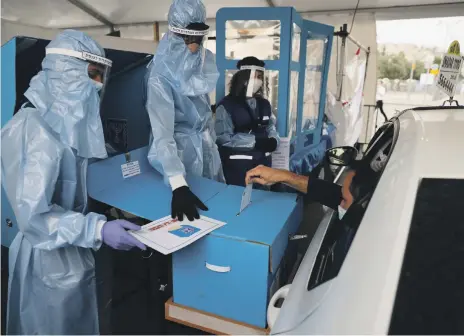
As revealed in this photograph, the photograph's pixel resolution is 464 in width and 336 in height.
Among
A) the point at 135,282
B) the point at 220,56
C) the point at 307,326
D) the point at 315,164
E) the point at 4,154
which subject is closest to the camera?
the point at 307,326

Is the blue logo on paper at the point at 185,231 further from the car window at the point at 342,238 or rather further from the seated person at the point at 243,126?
the seated person at the point at 243,126

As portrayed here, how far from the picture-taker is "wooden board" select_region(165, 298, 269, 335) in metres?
1.12

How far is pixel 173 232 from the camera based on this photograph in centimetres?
120

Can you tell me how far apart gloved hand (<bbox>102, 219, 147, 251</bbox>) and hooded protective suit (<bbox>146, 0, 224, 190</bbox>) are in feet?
1.13

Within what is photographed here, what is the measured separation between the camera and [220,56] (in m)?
3.04

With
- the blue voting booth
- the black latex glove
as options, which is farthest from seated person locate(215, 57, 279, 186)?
the black latex glove

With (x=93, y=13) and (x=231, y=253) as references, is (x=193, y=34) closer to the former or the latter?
(x=231, y=253)

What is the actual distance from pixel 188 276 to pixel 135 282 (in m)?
1.36

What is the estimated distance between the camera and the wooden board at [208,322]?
1116mm

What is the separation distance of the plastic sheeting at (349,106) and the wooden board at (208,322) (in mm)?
4216

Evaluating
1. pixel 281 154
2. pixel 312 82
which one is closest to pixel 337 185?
pixel 281 154

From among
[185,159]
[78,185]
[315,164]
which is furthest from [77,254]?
[315,164]

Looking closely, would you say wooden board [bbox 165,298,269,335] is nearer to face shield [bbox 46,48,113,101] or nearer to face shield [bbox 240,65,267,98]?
face shield [bbox 46,48,113,101]

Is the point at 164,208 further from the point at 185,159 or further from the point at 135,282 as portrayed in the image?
the point at 135,282
